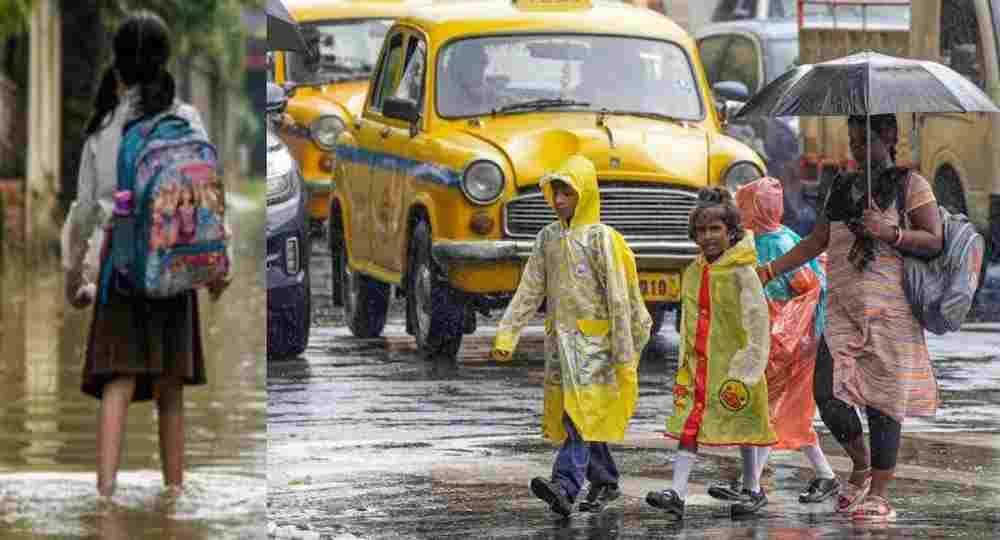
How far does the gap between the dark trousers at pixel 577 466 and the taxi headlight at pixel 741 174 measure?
134 cm

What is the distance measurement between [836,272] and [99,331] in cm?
285

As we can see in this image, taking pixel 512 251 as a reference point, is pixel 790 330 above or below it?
below

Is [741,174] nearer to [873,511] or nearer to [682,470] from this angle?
[682,470]

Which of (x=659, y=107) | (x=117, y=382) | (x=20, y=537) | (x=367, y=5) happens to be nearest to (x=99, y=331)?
(x=117, y=382)

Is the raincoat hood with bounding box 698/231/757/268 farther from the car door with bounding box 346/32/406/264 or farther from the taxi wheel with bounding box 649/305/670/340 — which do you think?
the car door with bounding box 346/32/406/264

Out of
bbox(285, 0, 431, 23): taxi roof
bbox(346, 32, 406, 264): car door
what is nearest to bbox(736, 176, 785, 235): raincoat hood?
bbox(346, 32, 406, 264): car door

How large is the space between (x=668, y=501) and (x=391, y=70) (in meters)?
2.35

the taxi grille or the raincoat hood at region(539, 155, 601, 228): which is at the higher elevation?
the raincoat hood at region(539, 155, 601, 228)

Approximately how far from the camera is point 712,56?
11.2 meters

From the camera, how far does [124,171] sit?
34.0ft

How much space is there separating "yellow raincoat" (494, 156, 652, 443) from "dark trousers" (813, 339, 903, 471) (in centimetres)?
68

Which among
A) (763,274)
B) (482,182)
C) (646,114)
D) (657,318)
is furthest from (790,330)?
(482,182)

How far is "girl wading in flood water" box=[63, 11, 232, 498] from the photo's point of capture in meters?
10.4

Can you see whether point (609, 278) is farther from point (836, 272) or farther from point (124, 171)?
point (124, 171)
